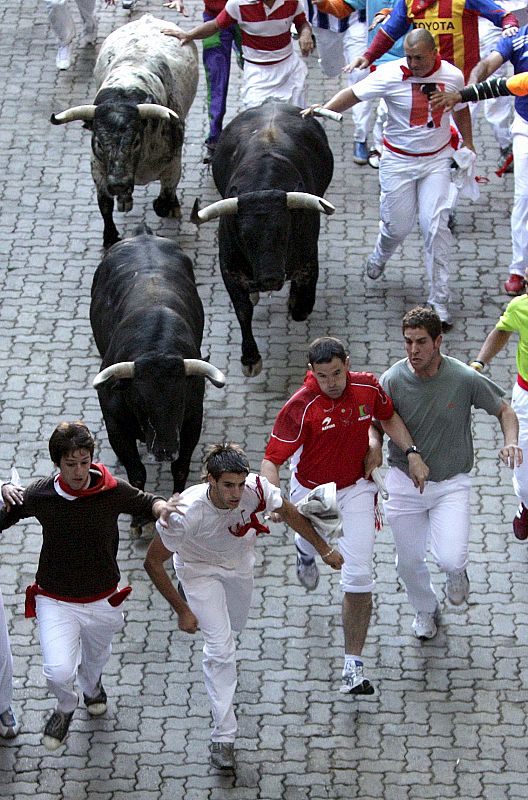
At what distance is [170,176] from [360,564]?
5.90 m

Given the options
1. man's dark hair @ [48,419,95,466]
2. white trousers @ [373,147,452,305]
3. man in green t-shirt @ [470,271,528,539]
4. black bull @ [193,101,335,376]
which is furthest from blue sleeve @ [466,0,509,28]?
man's dark hair @ [48,419,95,466]

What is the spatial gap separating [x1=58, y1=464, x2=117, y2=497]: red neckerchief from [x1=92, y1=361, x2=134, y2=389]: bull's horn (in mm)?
1763

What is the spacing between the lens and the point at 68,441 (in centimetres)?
699

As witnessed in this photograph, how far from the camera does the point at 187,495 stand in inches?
285

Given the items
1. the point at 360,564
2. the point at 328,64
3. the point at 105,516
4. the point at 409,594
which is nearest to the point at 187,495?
the point at 105,516

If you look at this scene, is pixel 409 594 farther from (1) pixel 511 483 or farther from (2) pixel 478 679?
(1) pixel 511 483

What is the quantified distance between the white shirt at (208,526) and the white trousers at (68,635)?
477 mm

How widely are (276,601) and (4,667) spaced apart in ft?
6.28

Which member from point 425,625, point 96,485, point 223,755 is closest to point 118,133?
point 425,625

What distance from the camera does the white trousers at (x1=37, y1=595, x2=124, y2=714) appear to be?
23.7 feet

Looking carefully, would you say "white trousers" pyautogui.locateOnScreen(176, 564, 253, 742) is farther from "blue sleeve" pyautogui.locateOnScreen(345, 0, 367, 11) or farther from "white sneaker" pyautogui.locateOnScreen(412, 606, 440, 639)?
"blue sleeve" pyautogui.locateOnScreen(345, 0, 367, 11)

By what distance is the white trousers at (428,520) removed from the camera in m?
7.88

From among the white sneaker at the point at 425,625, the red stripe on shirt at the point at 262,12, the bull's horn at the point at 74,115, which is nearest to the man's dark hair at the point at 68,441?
the white sneaker at the point at 425,625

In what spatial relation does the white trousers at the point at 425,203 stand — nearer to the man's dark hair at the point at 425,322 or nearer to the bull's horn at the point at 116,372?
the bull's horn at the point at 116,372
